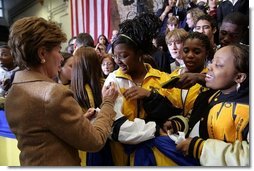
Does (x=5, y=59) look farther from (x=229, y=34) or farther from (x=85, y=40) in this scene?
(x=229, y=34)

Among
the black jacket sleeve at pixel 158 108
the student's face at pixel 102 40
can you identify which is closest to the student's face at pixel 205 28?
the black jacket sleeve at pixel 158 108

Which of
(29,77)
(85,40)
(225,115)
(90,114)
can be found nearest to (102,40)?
(85,40)

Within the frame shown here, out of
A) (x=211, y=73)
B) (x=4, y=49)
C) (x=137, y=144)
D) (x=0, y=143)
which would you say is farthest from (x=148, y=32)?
(x=0, y=143)

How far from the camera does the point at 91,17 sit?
1.14 m

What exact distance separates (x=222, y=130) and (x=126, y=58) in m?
0.33

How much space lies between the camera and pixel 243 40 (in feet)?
2.75

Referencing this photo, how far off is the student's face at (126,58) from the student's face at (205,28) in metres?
0.21

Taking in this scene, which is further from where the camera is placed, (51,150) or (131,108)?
(131,108)

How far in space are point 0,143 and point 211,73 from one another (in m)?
0.93

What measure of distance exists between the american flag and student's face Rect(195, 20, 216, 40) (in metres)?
0.31

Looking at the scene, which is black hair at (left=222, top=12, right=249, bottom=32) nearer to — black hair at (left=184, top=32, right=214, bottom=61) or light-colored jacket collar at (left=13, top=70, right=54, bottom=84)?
black hair at (left=184, top=32, right=214, bottom=61)

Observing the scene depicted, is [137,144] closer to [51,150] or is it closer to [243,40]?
[51,150]

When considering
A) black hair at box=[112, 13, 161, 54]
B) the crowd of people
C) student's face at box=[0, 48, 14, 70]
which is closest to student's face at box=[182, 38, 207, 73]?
the crowd of people

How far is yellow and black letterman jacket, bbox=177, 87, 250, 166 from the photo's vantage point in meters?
0.78
